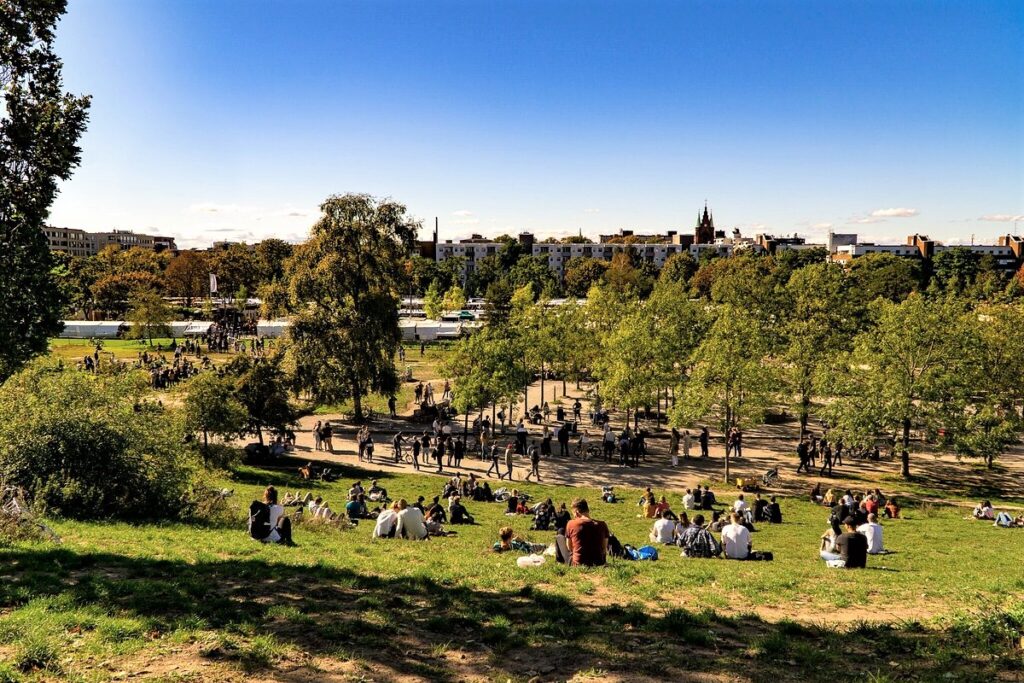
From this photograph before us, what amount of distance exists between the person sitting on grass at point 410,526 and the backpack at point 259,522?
2903 millimetres

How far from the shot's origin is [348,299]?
109 ft

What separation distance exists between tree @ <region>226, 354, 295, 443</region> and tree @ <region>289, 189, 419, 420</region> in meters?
4.46

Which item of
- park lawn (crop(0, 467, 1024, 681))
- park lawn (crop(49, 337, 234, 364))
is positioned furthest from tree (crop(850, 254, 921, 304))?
park lawn (crop(0, 467, 1024, 681))

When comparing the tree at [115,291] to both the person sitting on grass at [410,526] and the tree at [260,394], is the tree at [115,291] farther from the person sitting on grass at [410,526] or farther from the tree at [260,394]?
the person sitting on grass at [410,526]

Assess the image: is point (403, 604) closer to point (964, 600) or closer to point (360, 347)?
point (964, 600)

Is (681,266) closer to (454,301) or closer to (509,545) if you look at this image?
(454,301)

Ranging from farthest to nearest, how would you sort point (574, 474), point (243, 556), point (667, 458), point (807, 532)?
point (667, 458), point (574, 474), point (807, 532), point (243, 556)

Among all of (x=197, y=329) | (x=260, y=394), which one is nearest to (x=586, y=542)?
(x=260, y=394)

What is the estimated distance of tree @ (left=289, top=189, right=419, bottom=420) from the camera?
106ft

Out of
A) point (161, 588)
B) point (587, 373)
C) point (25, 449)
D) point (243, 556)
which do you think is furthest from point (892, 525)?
point (587, 373)

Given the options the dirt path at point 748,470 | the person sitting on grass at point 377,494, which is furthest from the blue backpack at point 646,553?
the dirt path at point 748,470

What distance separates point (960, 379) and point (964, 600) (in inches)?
740

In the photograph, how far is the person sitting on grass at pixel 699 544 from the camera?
45.9ft

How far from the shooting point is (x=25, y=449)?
1452cm
